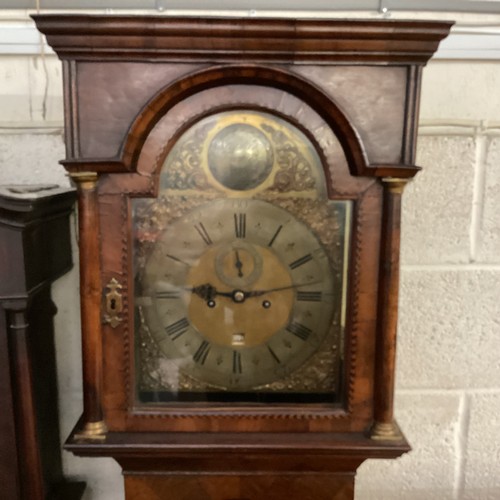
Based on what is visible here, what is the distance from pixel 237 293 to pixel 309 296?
0.12 metres

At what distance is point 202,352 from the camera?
2.97ft

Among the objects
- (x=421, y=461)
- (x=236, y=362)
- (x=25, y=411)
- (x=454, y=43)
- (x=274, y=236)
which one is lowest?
(x=421, y=461)

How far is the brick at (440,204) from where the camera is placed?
46.7 inches

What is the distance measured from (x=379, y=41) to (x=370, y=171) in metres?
0.19

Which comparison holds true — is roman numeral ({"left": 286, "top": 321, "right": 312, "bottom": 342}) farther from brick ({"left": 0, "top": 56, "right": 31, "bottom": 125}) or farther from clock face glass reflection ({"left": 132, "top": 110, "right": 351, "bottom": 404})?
brick ({"left": 0, "top": 56, "right": 31, "bottom": 125})

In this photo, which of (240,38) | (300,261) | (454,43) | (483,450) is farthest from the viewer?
(483,450)

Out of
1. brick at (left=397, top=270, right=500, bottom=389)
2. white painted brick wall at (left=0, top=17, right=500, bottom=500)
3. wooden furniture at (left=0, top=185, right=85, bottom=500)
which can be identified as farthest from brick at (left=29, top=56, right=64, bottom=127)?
brick at (left=397, top=270, right=500, bottom=389)

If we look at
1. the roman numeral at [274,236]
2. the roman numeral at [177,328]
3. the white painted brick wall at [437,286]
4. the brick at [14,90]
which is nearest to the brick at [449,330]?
the white painted brick wall at [437,286]

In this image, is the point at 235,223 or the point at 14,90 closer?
the point at 235,223

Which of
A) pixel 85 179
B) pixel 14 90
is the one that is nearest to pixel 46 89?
pixel 14 90

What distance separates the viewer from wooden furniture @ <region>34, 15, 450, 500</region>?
0.81m

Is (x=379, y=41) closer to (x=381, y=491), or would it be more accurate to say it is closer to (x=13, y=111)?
(x=13, y=111)

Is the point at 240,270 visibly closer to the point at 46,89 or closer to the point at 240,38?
the point at 240,38

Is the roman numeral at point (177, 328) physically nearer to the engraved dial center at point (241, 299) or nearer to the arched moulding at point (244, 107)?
the engraved dial center at point (241, 299)
